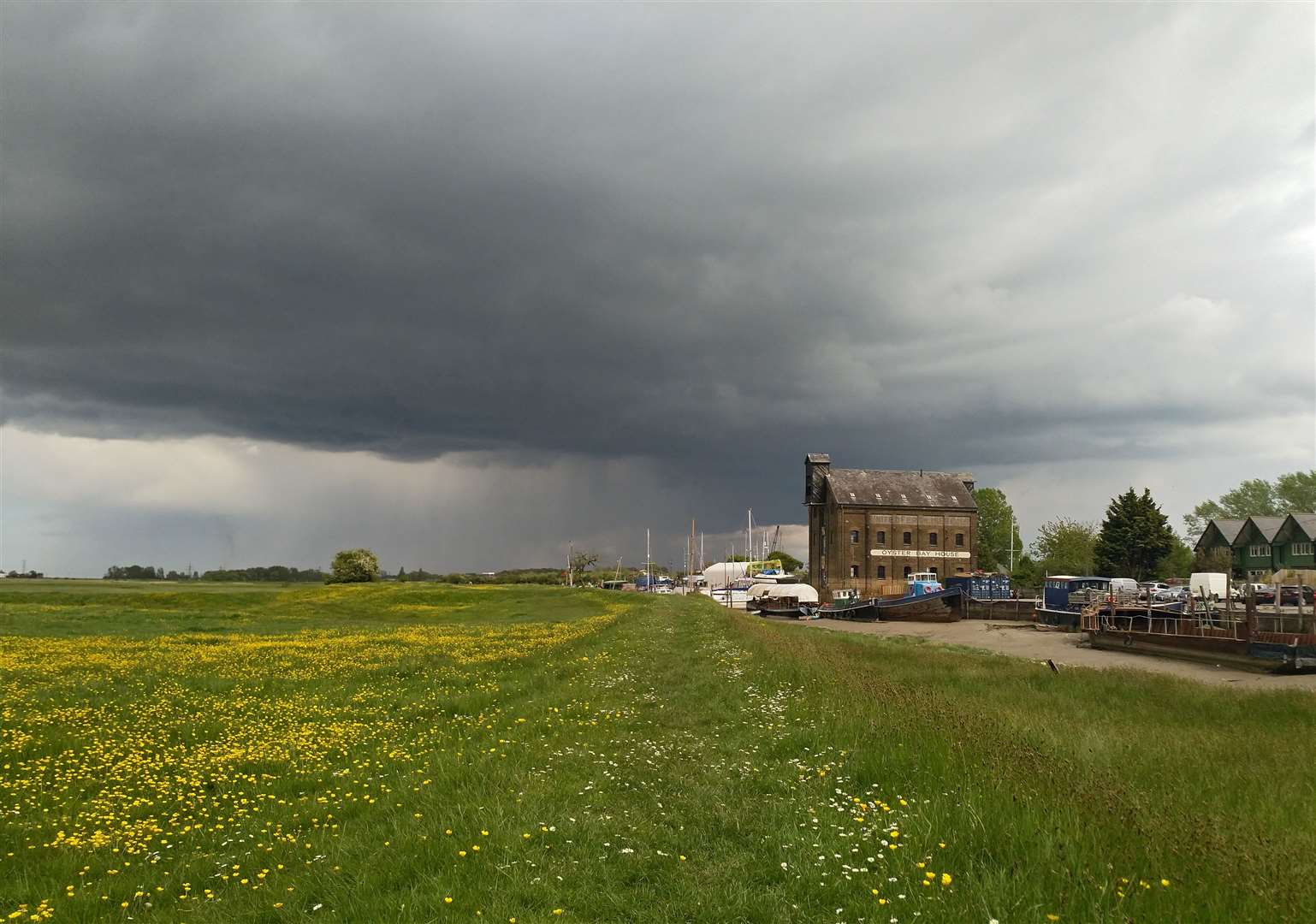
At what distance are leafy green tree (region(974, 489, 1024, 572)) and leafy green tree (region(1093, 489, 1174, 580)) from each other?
30874 mm

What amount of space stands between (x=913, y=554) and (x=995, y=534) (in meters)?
43.9

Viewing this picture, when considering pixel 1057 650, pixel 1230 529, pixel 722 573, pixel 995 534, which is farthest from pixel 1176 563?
pixel 1057 650

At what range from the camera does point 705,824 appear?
8227 mm

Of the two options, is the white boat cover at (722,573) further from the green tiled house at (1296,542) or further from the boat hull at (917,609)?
the green tiled house at (1296,542)

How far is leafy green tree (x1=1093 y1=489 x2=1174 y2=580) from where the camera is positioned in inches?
4094

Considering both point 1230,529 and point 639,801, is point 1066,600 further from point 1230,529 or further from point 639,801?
point 639,801

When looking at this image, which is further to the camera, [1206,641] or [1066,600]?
[1066,600]

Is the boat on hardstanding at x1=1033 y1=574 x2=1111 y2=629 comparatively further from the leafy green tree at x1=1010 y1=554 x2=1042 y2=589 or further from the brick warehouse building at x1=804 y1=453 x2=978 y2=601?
the leafy green tree at x1=1010 y1=554 x2=1042 y2=589

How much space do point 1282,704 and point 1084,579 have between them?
211 ft

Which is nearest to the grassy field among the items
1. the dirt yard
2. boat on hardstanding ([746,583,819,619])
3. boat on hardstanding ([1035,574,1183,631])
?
the dirt yard

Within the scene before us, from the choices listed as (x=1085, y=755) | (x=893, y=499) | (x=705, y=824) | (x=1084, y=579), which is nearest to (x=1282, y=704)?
(x=1085, y=755)

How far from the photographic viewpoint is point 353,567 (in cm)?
11481

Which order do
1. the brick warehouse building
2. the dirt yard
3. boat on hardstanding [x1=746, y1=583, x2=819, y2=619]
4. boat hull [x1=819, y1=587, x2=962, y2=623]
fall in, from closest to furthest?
the dirt yard
boat hull [x1=819, y1=587, x2=962, y2=623]
boat on hardstanding [x1=746, y1=583, x2=819, y2=619]
the brick warehouse building

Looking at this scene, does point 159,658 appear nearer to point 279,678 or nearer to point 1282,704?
point 279,678
